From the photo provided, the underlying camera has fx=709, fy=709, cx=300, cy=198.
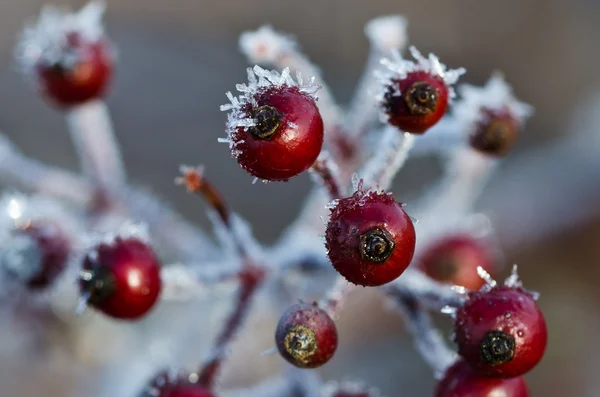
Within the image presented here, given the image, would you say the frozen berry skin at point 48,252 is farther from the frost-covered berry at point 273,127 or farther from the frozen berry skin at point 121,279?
the frost-covered berry at point 273,127

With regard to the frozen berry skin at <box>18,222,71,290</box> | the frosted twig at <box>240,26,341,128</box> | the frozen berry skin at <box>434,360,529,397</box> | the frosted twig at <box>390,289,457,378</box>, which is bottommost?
the frozen berry skin at <box>434,360,529,397</box>

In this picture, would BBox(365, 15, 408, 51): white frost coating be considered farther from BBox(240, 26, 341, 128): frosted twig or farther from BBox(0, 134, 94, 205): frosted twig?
BBox(0, 134, 94, 205): frosted twig

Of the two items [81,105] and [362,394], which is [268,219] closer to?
[81,105]

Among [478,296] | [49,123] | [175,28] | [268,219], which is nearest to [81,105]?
[478,296]

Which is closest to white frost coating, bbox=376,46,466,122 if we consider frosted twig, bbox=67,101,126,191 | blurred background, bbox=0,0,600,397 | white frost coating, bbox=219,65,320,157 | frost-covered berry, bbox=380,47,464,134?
frost-covered berry, bbox=380,47,464,134

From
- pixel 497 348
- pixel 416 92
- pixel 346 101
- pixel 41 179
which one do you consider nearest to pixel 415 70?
pixel 416 92

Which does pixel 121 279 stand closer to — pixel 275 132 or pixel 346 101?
pixel 275 132
